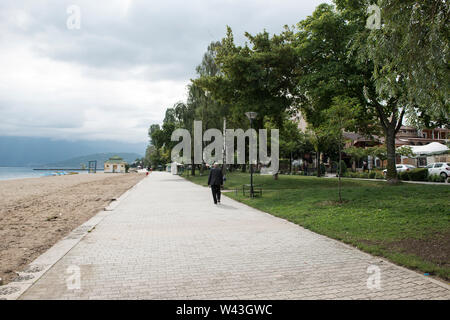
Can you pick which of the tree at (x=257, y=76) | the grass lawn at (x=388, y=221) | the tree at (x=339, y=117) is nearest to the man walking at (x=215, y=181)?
the grass lawn at (x=388, y=221)

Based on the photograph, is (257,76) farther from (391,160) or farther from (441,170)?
(441,170)

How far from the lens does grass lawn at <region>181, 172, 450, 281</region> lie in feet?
18.3

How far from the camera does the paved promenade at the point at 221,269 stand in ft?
13.1

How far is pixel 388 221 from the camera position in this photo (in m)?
8.48

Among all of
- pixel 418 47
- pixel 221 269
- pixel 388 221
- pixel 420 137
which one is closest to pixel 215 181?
pixel 388 221

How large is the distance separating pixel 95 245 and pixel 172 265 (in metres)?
2.27

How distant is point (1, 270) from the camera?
5.09 m

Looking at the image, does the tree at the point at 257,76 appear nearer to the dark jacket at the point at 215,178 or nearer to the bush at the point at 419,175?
the dark jacket at the point at 215,178

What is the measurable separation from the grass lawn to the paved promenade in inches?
18.9

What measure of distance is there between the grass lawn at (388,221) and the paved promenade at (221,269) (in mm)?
481

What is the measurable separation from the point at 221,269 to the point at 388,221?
18.2ft

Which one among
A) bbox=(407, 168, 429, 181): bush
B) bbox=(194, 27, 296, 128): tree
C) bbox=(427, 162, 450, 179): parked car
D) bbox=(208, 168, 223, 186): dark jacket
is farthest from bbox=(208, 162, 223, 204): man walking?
bbox=(427, 162, 450, 179): parked car

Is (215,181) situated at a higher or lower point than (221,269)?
higher
